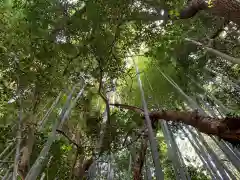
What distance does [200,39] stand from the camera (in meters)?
5.02

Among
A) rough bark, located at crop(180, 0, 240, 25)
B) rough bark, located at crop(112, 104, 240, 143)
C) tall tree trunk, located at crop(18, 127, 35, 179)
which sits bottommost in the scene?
rough bark, located at crop(112, 104, 240, 143)

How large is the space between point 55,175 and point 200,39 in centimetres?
339

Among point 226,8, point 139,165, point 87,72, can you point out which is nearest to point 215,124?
point 139,165

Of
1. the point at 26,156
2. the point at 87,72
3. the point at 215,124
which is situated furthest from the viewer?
the point at 87,72

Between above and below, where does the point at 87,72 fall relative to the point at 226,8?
above

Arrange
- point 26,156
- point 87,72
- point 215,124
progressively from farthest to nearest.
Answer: point 87,72 < point 26,156 < point 215,124

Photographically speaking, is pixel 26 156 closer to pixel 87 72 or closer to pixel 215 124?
pixel 87 72

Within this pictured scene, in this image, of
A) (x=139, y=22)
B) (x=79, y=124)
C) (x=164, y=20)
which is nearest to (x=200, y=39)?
(x=164, y=20)

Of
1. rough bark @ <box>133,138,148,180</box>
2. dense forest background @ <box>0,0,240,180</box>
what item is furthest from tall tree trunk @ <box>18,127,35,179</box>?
rough bark @ <box>133,138,148,180</box>

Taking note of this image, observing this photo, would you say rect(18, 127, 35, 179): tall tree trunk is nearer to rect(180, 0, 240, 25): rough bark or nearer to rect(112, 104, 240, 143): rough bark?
rect(112, 104, 240, 143): rough bark

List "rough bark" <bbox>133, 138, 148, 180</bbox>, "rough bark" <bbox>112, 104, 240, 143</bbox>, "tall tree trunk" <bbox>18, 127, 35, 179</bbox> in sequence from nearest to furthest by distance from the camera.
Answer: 1. "rough bark" <bbox>112, 104, 240, 143</bbox>
2. "rough bark" <bbox>133, 138, 148, 180</bbox>
3. "tall tree trunk" <bbox>18, 127, 35, 179</bbox>

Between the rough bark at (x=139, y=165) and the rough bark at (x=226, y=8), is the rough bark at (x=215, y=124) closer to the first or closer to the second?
the rough bark at (x=139, y=165)

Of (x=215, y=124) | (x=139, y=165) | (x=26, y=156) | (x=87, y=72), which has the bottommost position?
(x=215, y=124)

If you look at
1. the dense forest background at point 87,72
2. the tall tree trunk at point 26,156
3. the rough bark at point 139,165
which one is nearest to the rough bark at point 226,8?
the dense forest background at point 87,72
